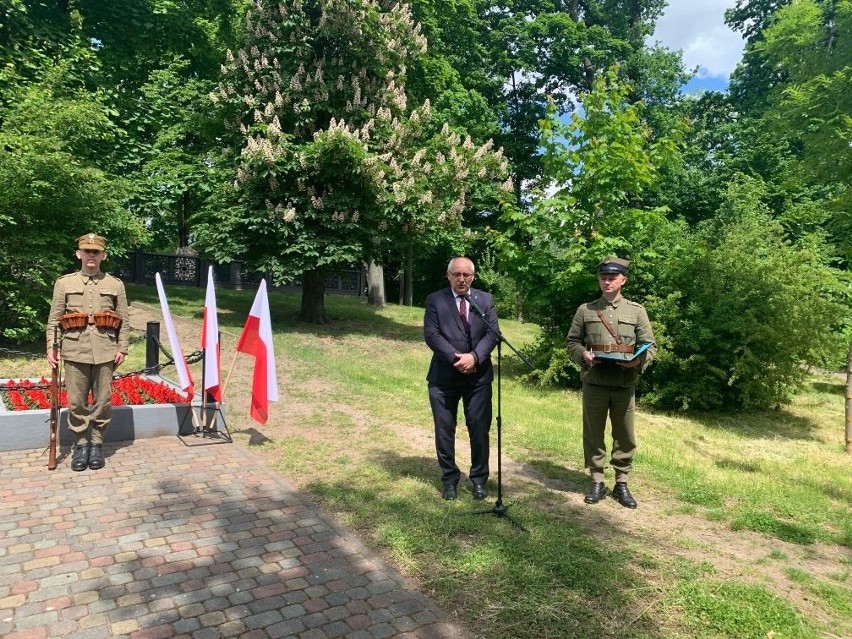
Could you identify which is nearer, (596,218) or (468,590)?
(468,590)

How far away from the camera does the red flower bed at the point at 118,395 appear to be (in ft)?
21.7

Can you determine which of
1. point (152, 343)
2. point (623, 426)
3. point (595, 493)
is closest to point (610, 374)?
point (623, 426)

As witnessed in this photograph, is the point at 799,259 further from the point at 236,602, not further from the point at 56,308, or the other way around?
the point at 56,308

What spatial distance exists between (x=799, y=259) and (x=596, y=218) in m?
3.42

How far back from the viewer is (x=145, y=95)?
1691 centimetres

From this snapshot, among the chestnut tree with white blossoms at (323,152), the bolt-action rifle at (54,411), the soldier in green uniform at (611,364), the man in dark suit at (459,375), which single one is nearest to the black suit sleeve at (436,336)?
the man in dark suit at (459,375)

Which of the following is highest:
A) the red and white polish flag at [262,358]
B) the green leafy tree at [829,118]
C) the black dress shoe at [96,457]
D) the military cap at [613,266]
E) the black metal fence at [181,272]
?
the green leafy tree at [829,118]

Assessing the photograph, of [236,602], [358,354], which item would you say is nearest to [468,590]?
[236,602]

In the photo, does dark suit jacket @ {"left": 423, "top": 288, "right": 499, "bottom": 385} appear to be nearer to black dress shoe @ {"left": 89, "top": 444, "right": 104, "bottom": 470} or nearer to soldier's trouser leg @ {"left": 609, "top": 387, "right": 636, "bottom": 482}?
soldier's trouser leg @ {"left": 609, "top": 387, "right": 636, "bottom": 482}

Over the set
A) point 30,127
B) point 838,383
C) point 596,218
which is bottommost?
point 838,383

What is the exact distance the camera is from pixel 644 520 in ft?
16.4

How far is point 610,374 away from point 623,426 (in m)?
0.50

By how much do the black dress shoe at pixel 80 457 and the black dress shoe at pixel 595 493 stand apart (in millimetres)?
4737

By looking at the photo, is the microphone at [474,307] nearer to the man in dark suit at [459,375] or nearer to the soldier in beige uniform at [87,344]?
the man in dark suit at [459,375]
